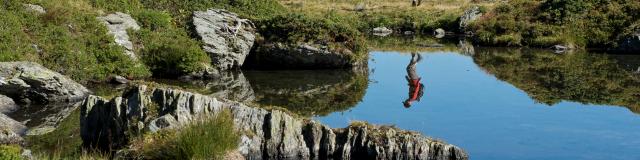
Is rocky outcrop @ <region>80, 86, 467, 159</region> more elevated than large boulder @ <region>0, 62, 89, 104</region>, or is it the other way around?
rocky outcrop @ <region>80, 86, 467, 159</region>

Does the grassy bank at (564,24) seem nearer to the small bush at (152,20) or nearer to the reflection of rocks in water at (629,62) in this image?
the reflection of rocks in water at (629,62)

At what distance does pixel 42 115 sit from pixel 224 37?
1517cm

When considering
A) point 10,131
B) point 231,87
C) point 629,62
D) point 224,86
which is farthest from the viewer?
point 629,62

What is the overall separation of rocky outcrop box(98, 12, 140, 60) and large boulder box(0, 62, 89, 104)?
6254 millimetres

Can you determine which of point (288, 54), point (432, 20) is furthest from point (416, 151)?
point (432, 20)

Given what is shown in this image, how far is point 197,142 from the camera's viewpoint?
599 inches

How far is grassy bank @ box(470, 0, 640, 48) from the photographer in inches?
2291

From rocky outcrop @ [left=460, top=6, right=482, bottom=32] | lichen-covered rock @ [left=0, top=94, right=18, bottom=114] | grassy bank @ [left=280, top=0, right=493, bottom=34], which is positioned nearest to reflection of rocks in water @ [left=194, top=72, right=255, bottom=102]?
lichen-covered rock @ [left=0, top=94, right=18, bottom=114]

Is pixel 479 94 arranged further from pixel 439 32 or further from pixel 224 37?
pixel 439 32

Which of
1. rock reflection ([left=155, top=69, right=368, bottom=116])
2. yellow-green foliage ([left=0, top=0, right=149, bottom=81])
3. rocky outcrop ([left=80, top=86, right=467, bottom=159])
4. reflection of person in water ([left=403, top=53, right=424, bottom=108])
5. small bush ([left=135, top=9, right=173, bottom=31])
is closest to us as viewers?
rocky outcrop ([left=80, top=86, right=467, bottom=159])

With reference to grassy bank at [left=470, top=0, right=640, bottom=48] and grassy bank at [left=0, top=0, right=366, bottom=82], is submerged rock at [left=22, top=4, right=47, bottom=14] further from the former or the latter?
grassy bank at [left=470, top=0, right=640, bottom=48]

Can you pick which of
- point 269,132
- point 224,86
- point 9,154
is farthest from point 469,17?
point 9,154

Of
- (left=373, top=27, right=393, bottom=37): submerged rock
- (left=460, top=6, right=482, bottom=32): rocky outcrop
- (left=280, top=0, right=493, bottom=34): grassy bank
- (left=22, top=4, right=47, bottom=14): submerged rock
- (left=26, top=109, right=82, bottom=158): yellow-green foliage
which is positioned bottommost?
(left=373, top=27, right=393, bottom=37): submerged rock

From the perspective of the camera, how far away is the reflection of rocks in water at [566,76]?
31406 mm
